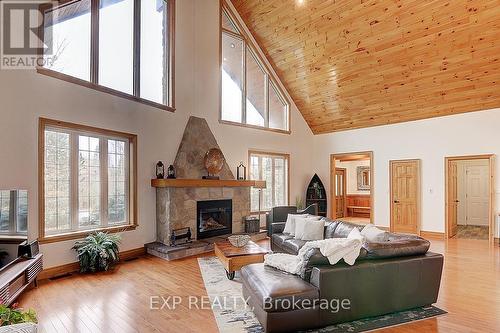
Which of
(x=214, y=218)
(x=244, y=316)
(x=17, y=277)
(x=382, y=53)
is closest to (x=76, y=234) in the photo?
(x=17, y=277)

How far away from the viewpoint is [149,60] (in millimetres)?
6059

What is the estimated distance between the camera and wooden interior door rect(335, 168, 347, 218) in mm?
10913

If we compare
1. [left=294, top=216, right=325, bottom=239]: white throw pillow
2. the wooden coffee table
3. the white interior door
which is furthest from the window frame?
the white interior door

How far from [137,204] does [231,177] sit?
233cm

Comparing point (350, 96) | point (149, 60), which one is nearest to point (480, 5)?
point (350, 96)

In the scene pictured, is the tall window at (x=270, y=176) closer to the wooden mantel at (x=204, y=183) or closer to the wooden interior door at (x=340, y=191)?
the wooden mantel at (x=204, y=183)

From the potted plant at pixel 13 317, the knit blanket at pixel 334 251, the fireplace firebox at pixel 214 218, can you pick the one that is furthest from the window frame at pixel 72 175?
the knit blanket at pixel 334 251

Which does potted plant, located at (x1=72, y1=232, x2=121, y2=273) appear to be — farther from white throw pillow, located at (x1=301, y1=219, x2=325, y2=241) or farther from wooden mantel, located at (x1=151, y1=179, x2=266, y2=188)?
white throw pillow, located at (x1=301, y1=219, x2=325, y2=241)

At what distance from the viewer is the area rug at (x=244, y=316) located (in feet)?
9.36

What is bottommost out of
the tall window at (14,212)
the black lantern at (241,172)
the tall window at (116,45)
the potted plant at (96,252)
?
the potted plant at (96,252)

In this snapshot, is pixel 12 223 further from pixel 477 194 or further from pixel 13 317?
pixel 477 194

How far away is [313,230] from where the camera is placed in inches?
199

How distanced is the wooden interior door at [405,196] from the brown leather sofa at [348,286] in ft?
16.3

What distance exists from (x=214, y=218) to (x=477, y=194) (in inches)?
341
